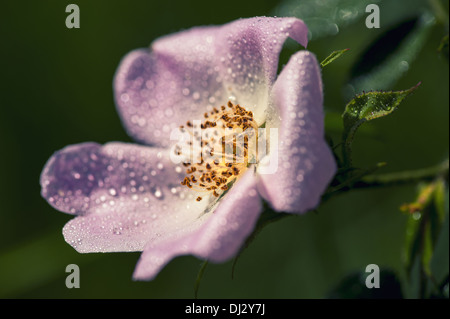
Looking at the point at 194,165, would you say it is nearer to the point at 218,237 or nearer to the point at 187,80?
the point at 187,80

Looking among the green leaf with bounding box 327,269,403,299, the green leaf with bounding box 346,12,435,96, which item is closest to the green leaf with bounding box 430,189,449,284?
the green leaf with bounding box 327,269,403,299

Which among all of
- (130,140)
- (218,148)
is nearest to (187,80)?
(218,148)

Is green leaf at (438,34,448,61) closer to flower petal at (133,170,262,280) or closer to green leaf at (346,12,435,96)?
green leaf at (346,12,435,96)

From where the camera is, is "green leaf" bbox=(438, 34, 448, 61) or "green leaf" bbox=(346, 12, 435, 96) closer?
"green leaf" bbox=(438, 34, 448, 61)

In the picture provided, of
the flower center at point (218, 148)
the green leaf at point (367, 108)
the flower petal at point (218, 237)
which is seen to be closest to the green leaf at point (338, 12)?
the flower center at point (218, 148)

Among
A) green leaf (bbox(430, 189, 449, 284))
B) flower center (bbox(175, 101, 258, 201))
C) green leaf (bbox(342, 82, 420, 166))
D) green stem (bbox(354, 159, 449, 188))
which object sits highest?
green leaf (bbox(342, 82, 420, 166))

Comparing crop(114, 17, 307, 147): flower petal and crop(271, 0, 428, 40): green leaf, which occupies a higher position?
crop(271, 0, 428, 40): green leaf
